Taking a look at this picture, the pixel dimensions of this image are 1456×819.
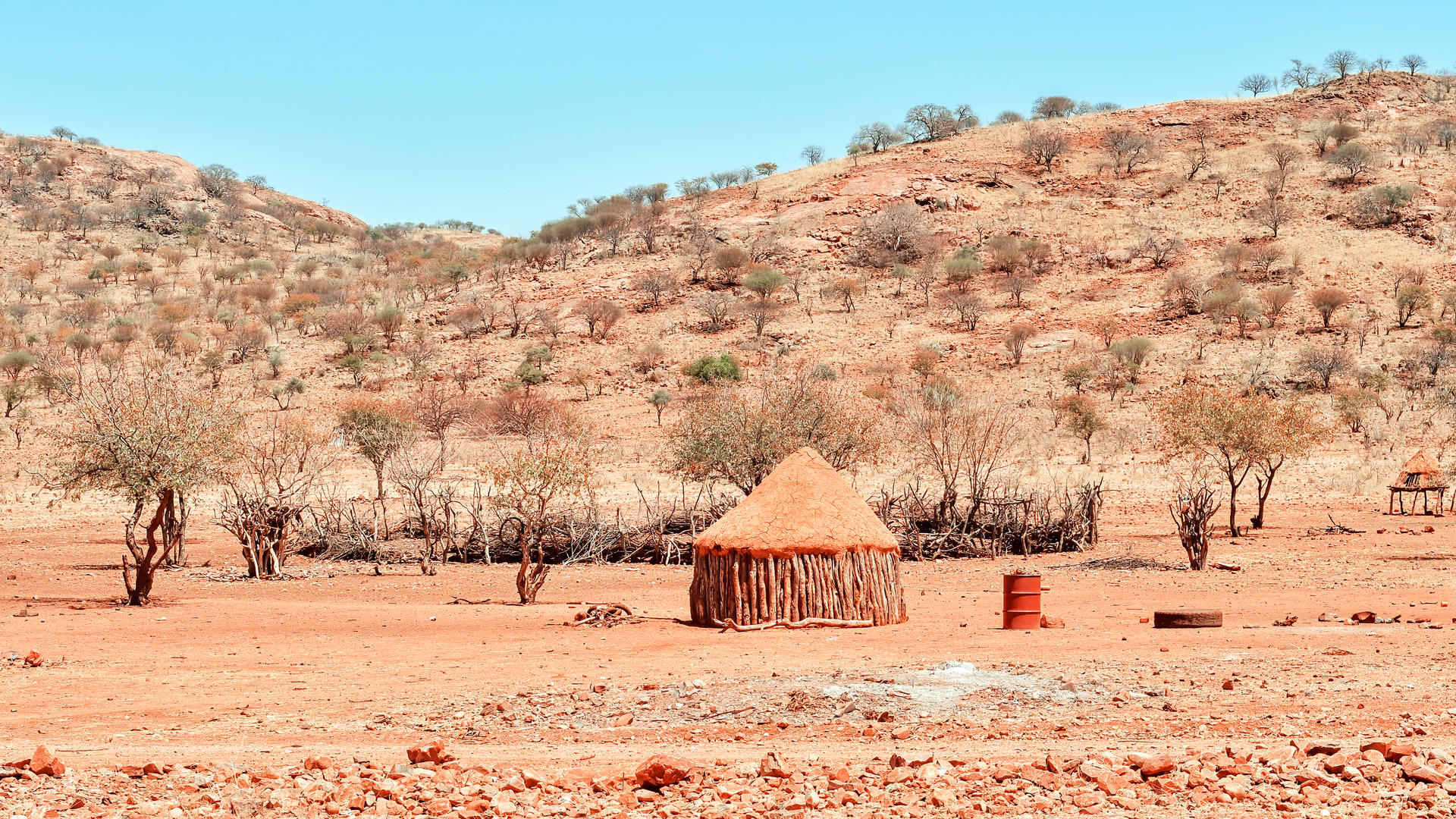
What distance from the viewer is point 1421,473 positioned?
2409cm

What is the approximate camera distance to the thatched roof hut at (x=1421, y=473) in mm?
24172

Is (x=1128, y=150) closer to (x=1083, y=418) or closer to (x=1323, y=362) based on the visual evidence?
(x=1323, y=362)

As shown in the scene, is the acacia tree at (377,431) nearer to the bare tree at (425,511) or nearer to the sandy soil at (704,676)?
the bare tree at (425,511)

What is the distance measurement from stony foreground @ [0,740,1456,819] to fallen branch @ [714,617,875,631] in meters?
5.75

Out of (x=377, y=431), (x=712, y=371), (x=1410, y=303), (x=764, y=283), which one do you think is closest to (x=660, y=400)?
(x=712, y=371)

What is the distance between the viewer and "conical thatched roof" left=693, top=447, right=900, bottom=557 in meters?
12.4

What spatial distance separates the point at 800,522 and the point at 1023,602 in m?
2.37

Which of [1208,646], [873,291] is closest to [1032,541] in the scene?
[1208,646]

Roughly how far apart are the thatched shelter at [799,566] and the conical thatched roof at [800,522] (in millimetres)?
10

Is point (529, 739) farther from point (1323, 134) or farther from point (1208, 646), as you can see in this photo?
point (1323, 134)

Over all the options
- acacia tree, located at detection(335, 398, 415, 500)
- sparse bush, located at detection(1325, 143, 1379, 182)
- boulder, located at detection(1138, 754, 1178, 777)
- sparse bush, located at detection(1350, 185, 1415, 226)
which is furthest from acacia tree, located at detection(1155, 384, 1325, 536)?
sparse bush, located at detection(1325, 143, 1379, 182)

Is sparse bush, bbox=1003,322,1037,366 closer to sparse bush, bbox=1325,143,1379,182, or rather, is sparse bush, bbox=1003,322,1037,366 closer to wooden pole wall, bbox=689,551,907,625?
sparse bush, bbox=1325,143,1379,182

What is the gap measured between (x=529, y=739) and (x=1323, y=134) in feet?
208

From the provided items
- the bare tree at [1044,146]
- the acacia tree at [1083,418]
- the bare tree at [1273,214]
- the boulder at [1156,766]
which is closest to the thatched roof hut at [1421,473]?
the acacia tree at [1083,418]
